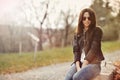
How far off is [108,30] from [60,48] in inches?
18.1

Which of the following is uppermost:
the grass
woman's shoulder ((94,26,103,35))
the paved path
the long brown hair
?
the long brown hair

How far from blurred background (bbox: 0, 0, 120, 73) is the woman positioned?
5.7 inches

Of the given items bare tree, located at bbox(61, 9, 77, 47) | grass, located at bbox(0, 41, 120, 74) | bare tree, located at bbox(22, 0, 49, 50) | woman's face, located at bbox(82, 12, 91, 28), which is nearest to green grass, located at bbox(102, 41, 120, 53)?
grass, located at bbox(0, 41, 120, 74)

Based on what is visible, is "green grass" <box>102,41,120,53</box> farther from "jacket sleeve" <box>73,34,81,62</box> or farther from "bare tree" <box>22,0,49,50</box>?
"bare tree" <box>22,0,49,50</box>

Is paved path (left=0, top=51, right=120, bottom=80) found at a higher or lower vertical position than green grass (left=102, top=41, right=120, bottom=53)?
lower

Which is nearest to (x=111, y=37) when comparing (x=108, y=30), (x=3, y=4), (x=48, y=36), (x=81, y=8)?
(x=108, y=30)

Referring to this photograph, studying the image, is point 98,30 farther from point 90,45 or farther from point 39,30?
point 39,30

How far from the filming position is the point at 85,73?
2385 mm

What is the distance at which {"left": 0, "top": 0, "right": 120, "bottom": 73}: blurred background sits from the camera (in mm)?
2621

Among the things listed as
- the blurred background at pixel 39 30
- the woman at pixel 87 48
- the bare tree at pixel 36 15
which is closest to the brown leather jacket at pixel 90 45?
the woman at pixel 87 48

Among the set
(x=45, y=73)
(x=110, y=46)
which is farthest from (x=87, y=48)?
(x=45, y=73)

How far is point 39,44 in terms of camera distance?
2.69 m

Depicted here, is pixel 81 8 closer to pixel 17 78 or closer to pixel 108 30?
pixel 108 30

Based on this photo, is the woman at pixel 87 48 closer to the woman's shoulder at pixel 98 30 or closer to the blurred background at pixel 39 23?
the woman's shoulder at pixel 98 30
